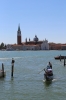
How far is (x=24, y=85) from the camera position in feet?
91.7

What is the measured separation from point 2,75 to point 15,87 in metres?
6.95

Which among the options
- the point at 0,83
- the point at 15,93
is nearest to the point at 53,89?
the point at 15,93

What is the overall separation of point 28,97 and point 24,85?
5.72m

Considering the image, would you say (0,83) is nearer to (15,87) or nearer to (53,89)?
(15,87)

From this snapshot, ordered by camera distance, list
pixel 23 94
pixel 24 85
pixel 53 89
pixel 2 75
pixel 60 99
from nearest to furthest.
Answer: pixel 60 99
pixel 23 94
pixel 53 89
pixel 24 85
pixel 2 75

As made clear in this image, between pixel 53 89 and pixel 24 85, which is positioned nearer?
pixel 53 89

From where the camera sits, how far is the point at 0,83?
29.2 metres

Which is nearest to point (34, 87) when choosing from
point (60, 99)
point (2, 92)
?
point (2, 92)

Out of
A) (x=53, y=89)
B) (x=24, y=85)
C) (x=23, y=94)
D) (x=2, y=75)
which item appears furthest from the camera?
(x=2, y=75)

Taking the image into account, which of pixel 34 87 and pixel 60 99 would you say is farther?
pixel 34 87

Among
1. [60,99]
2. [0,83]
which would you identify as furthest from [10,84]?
[60,99]

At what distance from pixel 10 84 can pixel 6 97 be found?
638 centimetres

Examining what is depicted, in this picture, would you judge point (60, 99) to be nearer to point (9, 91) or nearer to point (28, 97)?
point (28, 97)

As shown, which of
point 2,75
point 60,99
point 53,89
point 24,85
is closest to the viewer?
point 60,99
